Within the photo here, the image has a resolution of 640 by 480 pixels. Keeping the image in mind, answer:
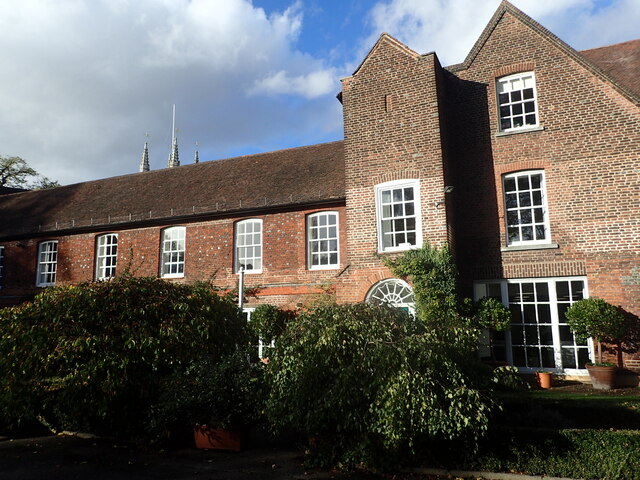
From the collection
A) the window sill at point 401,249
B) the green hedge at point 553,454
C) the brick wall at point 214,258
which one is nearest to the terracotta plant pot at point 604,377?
the window sill at point 401,249

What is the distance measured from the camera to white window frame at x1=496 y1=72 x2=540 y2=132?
43.8 ft

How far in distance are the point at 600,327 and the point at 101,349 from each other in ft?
35.0

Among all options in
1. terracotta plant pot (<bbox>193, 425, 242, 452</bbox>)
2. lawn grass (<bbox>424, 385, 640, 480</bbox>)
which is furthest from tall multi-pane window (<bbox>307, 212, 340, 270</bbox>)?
lawn grass (<bbox>424, 385, 640, 480</bbox>)

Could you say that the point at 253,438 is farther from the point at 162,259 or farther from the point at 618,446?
the point at 162,259

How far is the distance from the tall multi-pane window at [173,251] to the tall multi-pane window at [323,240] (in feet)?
17.7

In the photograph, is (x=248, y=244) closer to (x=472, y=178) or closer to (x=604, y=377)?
(x=472, y=178)

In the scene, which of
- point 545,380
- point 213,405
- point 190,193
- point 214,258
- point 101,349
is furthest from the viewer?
point 190,193

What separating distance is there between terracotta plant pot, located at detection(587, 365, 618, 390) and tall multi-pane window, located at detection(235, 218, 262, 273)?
34.0 ft

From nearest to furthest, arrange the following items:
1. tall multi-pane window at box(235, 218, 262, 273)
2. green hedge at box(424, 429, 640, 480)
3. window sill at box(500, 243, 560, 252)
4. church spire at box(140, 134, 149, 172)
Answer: green hedge at box(424, 429, 640, 480)
window sill at box(500, 243, 560, 252)
tall multi-pane window at box(235, 218, 262, 273)
church spire at box(140, 134, 149, 172)

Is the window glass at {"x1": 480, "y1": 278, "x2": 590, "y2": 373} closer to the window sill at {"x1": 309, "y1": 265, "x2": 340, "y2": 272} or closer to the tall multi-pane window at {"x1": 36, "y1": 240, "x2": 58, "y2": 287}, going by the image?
A: the window sill at {"x1": 309, "y1": 265, "x2": 340, "y2": 272}

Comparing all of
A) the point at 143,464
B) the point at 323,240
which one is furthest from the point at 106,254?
the point at 143,464

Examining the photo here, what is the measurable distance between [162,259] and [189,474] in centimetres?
1265

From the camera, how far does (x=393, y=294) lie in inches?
511

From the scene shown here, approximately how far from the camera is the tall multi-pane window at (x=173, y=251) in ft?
58.8
